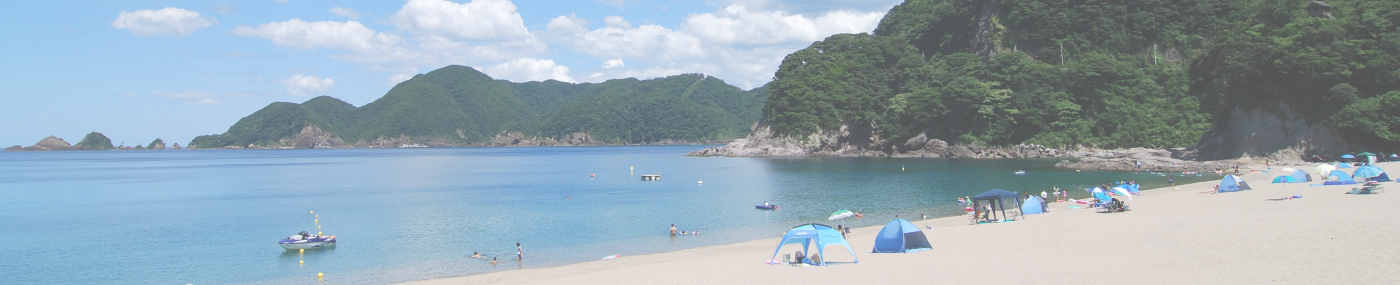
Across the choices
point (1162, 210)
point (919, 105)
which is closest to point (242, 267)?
point (1162, 210)

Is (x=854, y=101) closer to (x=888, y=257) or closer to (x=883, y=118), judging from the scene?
(x=883, y=118)

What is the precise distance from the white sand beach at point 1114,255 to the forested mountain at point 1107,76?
31651 millimetres

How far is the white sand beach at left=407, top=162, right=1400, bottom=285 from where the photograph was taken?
14766 mm

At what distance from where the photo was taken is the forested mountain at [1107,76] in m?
51.0

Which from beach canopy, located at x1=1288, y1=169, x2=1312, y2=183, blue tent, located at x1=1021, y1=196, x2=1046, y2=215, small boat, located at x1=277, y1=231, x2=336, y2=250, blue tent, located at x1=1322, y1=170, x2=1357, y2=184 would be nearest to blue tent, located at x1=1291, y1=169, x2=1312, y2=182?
beach canopy, located at x1=1288, y1=169, x2=1312, y2=183

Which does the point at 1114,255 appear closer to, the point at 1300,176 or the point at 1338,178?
the point at 1338,178

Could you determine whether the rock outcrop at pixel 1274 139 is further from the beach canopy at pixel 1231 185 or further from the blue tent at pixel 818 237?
the blue tent at pixel 818 237

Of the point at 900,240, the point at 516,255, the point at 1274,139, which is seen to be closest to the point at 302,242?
the point at 516,255

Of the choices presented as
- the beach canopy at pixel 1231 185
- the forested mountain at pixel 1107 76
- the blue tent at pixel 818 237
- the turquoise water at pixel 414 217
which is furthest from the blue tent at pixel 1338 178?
the blue tent at pixel 818 237

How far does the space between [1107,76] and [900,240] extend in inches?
2864

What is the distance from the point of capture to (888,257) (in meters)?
19.3

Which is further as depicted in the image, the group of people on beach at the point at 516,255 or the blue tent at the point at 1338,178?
the blue tent at the point at 1338,178

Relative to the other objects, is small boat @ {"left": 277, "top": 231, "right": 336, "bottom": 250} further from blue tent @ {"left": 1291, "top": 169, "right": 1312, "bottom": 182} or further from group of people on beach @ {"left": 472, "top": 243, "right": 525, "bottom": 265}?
blue tent @ {"left": 1291, "top": 169, "right": 1312, "bottom": 182}

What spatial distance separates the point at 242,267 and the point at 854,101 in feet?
271
